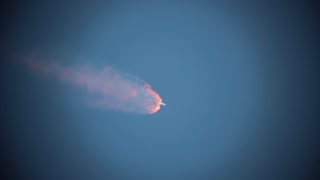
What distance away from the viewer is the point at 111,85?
3701 millimetres

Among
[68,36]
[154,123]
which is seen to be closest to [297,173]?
[154,123]

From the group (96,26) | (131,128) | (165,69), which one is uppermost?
(96,26)

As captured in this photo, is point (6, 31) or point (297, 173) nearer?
point (6, 31)

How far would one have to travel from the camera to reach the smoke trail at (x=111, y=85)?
3.60 meters

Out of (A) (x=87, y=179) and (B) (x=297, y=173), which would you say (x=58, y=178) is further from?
(B) (x=297, y=173)

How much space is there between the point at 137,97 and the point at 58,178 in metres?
1.88

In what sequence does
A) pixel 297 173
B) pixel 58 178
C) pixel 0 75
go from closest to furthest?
pixel 0 75, pixel 58 178, pixel 297 173

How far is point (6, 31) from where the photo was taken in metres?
3.47

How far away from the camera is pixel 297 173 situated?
13.0 feet

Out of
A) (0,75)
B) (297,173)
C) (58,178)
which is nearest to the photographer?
(0,75)

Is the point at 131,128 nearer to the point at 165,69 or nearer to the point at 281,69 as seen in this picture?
the point at 165,69

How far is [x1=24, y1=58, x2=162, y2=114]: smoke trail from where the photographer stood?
142 inches

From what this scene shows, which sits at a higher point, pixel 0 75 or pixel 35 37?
pixel 35 37

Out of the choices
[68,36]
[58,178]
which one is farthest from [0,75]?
[58,178]
